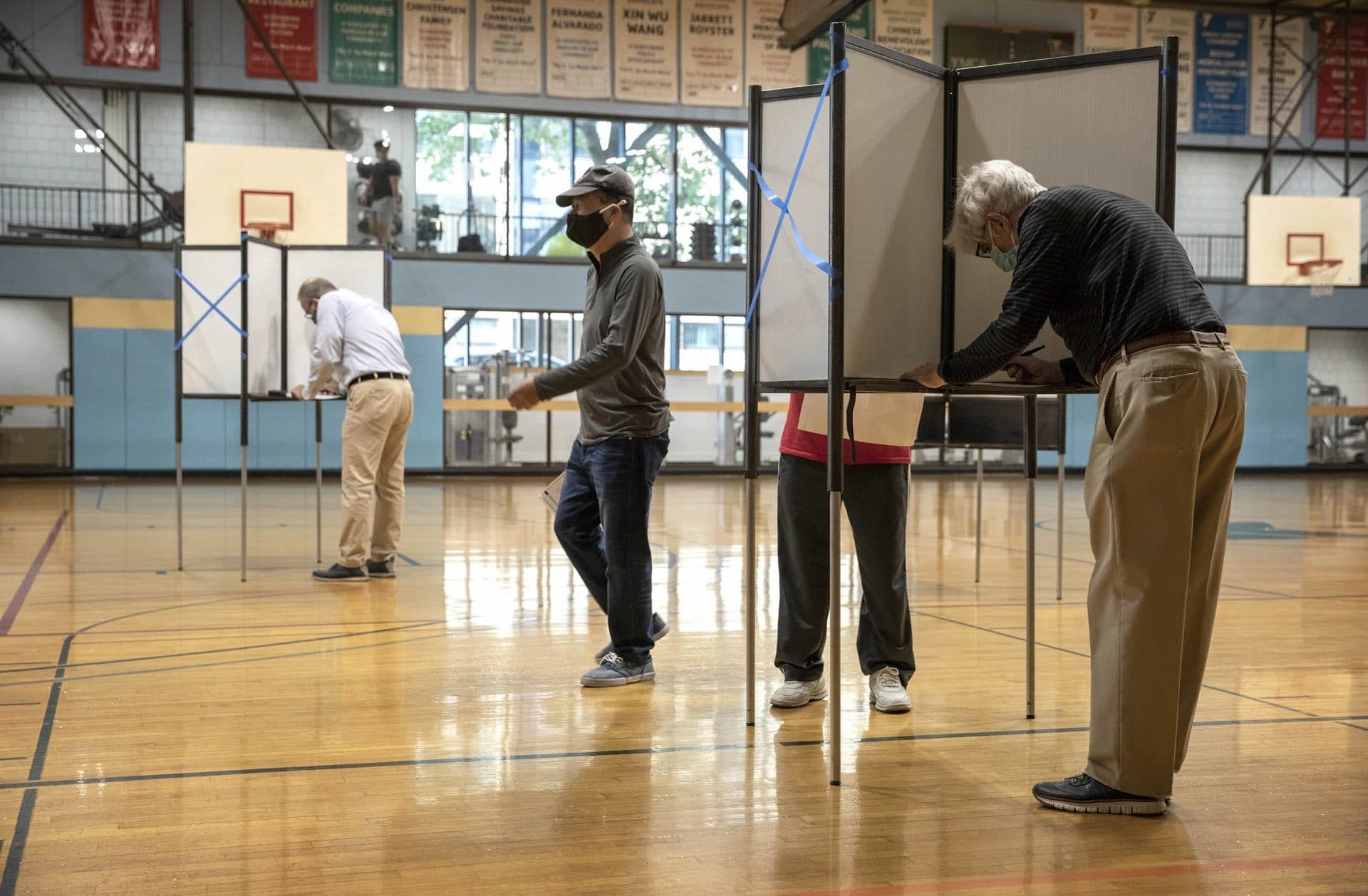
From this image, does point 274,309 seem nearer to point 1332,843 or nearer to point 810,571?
point 810,571

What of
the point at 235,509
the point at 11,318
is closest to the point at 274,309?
the point at 235,509

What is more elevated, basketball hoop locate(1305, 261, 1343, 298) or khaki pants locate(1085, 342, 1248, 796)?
basketball hoop locate(1305, 261, 1343, 298)

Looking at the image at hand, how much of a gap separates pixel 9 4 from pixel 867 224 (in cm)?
1474

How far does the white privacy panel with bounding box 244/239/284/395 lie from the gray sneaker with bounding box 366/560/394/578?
1.22m

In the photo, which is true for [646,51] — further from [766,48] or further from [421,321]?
[421,321]

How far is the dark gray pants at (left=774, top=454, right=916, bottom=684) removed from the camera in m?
3.53

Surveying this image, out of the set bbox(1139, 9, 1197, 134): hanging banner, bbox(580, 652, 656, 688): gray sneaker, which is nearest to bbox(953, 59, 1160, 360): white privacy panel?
bbox(580, 652, 656, 688): gray sneaker

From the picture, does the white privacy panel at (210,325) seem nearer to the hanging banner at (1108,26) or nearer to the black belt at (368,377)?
the black belt at (368,377)

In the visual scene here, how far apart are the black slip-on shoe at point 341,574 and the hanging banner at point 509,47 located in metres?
10.4

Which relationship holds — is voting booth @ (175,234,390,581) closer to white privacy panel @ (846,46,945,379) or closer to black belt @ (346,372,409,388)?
black belt @ (346,372,409,388)

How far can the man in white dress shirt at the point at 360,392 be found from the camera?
620 cm

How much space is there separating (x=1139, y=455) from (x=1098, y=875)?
84cm

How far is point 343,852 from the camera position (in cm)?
238

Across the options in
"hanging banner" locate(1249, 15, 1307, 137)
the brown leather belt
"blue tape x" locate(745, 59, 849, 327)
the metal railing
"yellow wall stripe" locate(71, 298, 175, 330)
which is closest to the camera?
the brown leather belt
